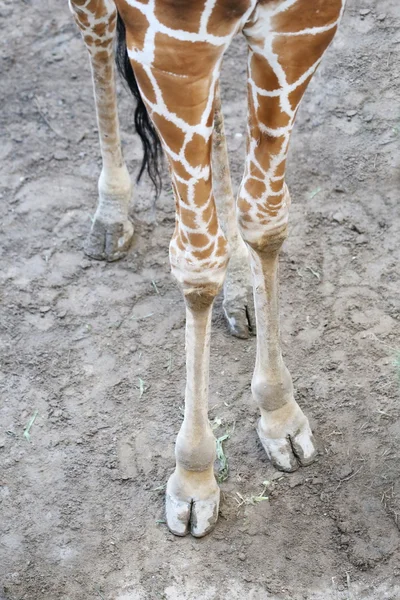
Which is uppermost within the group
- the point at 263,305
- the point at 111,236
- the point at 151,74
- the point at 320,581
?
the point at 151,74

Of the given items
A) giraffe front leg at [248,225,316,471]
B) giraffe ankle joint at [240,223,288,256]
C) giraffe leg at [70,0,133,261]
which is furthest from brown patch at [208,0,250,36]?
giraffe leg at [70,0,133,261]

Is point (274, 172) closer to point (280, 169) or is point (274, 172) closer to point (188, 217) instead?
point (280, 169)

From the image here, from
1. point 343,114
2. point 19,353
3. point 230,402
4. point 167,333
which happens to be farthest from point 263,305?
point 343,114

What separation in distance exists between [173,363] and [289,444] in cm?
77

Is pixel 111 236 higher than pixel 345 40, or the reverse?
pixel 345 40

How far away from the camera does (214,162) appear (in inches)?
155

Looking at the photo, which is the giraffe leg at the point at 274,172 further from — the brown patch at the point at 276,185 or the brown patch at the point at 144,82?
the brown patch at the point at 144,82

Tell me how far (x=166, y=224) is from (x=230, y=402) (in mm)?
1264

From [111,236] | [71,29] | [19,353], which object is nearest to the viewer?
[19,353]

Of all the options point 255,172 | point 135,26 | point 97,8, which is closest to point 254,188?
point 255,172

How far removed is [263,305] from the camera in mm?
3326

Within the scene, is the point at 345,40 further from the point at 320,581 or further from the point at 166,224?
the point at 320,581

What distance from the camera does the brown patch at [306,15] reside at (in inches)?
104

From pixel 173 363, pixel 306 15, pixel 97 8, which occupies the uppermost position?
pixel 306 15
